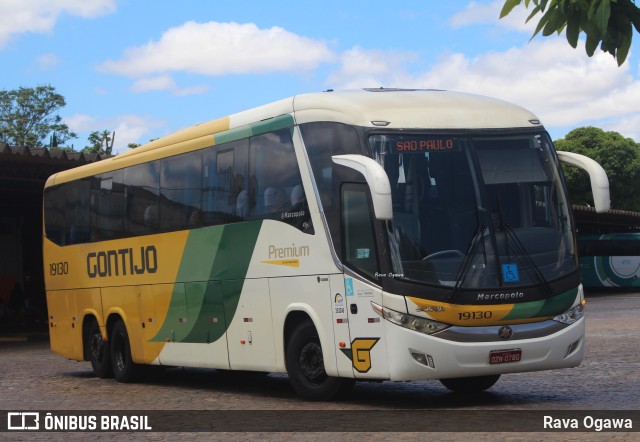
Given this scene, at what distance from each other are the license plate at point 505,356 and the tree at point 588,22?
537 centimetres

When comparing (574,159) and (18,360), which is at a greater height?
(574,159)

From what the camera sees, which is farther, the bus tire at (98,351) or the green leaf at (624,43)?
the bus tire at (98,351)

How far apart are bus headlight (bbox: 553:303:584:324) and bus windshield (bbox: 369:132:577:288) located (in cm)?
42

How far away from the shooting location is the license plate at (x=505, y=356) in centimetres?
1159

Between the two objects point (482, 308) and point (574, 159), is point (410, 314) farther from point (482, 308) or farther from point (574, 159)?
point (574, 159)

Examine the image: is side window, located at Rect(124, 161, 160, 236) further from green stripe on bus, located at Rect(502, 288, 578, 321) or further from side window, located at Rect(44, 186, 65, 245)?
green stripe on bus, located at Rect(502, 288, 578, 321)

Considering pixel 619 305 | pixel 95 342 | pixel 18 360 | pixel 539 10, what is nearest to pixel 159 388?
pixel 95 342

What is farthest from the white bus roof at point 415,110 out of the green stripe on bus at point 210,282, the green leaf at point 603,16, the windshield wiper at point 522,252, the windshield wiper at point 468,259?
the green leaf at point 603,16

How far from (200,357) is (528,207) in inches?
217

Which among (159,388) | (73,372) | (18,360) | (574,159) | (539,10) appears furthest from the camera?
(18,360)

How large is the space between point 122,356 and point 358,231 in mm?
7543

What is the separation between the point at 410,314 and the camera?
11461mm

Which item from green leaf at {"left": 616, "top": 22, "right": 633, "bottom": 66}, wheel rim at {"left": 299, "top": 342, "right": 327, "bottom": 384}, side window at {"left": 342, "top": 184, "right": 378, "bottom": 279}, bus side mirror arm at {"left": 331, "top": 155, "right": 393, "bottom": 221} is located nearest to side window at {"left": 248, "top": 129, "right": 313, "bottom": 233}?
side window at {"left": 342, "top": 184, "right": 378, "bottom": 279}

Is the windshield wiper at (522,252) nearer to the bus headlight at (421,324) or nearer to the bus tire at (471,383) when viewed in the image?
the bus headlight at (421,324)
